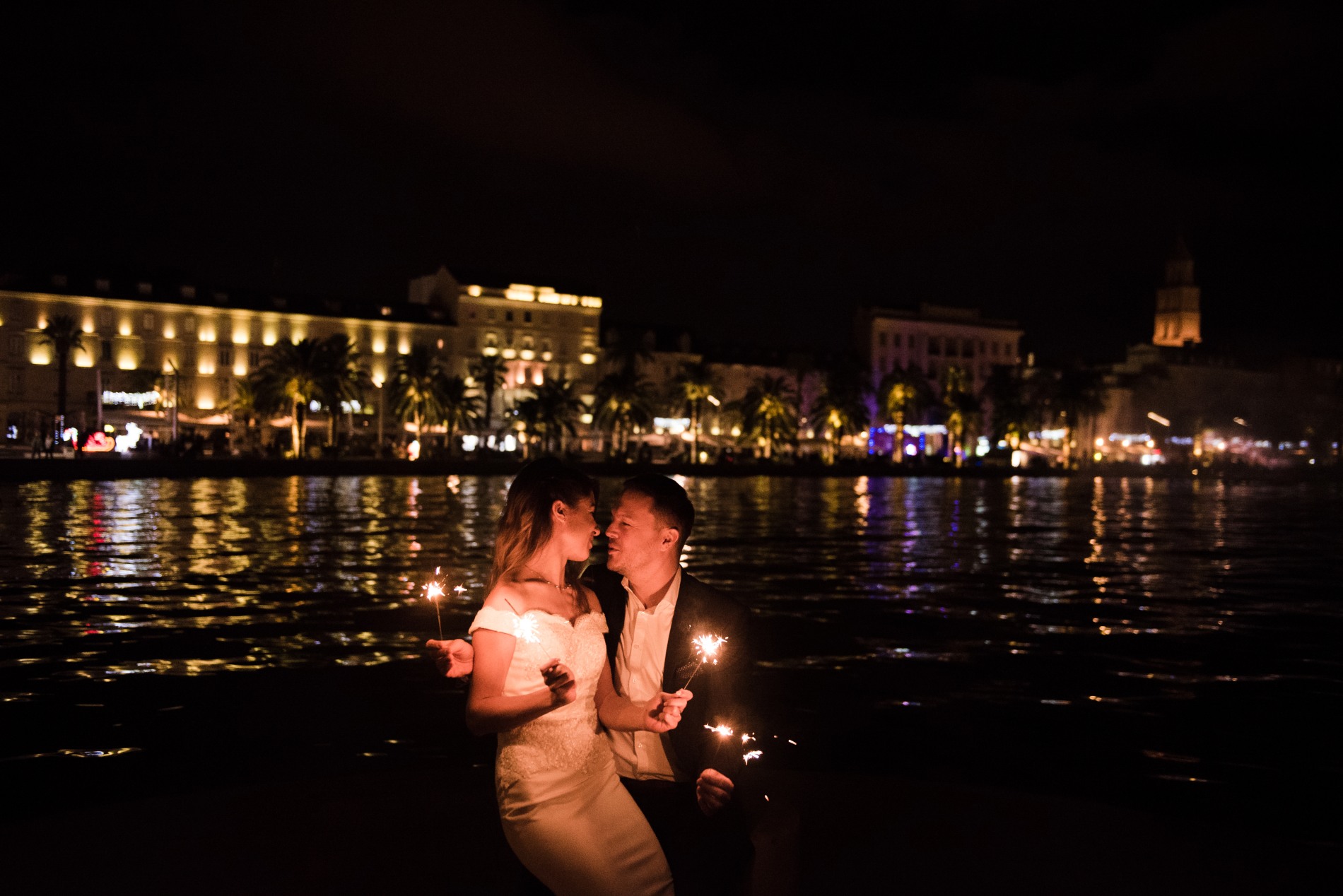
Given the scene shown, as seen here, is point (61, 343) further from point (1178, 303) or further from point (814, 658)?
point (1178, 303)

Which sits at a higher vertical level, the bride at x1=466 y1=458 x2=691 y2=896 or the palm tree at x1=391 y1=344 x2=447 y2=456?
the palm tree at x1=391 y1=344 x2=447 y2=456

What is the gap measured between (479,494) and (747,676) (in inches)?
1538

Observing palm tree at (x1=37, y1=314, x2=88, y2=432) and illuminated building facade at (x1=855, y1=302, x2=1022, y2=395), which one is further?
illuminated building facade at (x1=855, y1=302, x2=1022, y2=395)

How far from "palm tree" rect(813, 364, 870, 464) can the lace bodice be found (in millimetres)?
103536

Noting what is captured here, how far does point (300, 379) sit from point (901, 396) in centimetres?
5985

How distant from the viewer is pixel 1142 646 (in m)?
12.2

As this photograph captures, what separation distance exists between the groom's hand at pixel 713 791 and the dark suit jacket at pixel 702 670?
19 cm

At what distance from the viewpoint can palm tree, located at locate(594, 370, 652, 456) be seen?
95875 mm

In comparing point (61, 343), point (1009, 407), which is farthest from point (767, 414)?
point (61, 343)

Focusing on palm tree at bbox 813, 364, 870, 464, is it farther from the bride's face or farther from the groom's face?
the bride's face

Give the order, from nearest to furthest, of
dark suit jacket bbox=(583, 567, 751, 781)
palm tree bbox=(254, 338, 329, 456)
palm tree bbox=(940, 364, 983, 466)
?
dark suit jacket bbox=(583, 567, 751, 781) → palm tree bbox=(254, 338, 329, 456) → palm tree bbox=(940, 364, 983, 466)

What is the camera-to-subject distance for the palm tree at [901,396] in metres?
112

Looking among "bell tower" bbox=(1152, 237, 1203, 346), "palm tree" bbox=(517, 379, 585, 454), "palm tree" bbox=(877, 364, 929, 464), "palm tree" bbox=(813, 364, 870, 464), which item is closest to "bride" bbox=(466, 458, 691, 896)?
"palm tree" bbox=(517, 379, 585, 454)

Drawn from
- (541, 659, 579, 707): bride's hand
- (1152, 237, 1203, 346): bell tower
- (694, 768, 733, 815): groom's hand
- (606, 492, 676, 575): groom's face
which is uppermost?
(1152, 237, 1203, 346): bell tower
